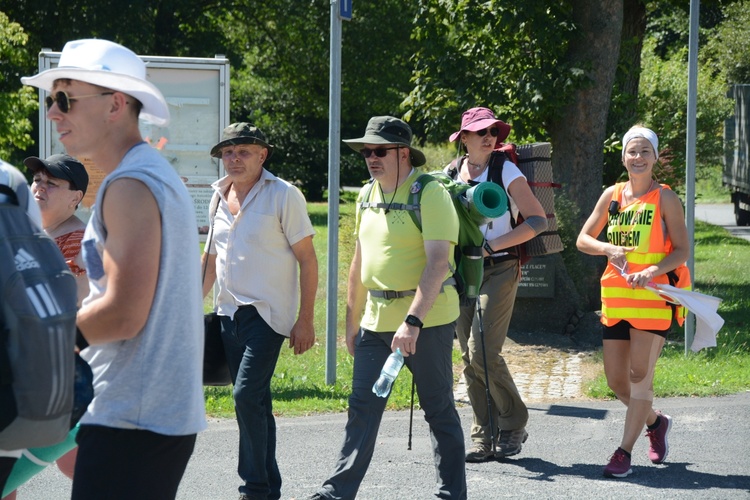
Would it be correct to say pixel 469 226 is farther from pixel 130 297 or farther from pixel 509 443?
pixel 130 297

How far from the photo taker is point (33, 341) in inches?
95.7

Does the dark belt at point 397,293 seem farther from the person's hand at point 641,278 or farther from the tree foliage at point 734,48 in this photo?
the tree foliage at point 734,48

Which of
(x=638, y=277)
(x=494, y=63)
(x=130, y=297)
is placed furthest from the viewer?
(x=494, y=63)

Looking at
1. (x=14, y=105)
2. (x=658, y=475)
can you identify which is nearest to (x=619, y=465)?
(x=658, y=475)

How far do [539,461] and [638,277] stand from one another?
1.28m

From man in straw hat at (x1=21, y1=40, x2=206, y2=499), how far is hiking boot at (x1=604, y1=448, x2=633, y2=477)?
3404mm

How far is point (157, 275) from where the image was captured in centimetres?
272

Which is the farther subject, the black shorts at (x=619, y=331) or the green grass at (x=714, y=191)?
the green grass at (x=714, y=191)

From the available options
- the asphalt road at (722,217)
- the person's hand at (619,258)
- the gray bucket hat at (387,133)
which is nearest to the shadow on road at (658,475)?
the person's hand at (619,258)

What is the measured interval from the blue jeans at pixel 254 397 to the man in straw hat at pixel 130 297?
2125 mm

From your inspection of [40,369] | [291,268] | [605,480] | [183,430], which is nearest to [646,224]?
[605,480]

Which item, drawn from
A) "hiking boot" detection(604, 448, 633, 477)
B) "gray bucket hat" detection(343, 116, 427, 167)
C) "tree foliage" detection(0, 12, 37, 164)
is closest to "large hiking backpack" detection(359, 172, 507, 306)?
"gray bucket hat" detection(343, 116, 427, 167)

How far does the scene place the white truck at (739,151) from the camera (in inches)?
1024

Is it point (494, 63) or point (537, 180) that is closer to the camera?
point (537, 180)
